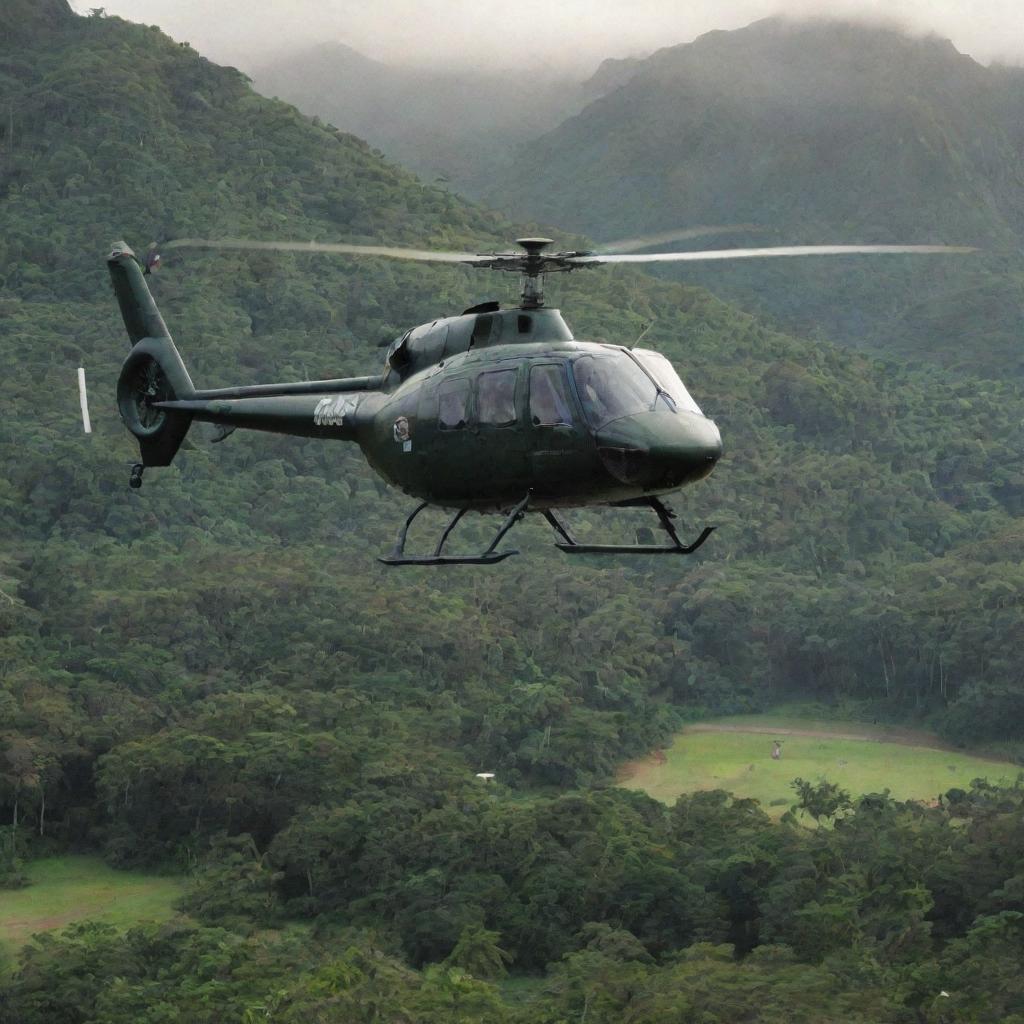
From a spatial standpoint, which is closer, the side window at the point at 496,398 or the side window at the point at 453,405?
the side window at the point at 496,398

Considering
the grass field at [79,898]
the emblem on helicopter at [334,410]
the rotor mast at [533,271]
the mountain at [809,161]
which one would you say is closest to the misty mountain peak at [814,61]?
the mountain at [809,161]

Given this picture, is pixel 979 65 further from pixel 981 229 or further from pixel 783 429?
pixel 783 429

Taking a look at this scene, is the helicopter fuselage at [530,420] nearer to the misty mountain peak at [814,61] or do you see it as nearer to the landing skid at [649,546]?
the landing skid at [649,546]

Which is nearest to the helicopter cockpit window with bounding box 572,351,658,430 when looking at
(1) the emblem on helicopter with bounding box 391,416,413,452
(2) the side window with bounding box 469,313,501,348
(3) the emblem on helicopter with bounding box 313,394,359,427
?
(2) the side window with bounding box 469,313,501,348

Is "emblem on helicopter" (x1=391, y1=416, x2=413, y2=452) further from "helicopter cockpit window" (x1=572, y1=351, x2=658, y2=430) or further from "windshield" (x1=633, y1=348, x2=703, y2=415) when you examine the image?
"windshield" (x1=633, y1=348, x2=703, y2=415)

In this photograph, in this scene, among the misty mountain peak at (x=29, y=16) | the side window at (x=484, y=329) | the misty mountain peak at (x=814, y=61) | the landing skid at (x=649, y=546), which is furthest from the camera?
the misty mountain peak at (x=814, y=61)

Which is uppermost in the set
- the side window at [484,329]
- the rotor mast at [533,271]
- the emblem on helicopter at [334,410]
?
the rotor mast at [533,271]
